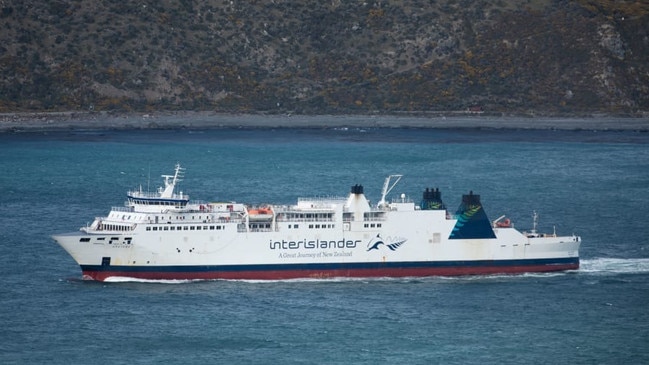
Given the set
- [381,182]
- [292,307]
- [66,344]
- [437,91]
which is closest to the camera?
[66,344]

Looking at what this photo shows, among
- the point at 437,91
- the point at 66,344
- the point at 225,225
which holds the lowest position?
the point at 66,344

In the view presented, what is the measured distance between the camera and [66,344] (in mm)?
60531

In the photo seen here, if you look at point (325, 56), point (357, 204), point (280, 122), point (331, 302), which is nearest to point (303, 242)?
point (357, 204)

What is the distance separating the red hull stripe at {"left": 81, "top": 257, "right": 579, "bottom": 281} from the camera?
70.2 m

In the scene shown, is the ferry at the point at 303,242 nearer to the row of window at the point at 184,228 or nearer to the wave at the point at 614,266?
the row of window at the point at 184,228

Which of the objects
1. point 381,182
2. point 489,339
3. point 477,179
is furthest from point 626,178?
point 489,339

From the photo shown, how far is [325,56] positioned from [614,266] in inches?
4143

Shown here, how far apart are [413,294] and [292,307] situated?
6.07m

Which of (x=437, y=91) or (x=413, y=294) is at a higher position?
(x=437, y=91)

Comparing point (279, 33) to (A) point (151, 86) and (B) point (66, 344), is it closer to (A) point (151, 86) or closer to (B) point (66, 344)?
(A) point (151, 86)

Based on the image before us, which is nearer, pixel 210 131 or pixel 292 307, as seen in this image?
pixel 292 307

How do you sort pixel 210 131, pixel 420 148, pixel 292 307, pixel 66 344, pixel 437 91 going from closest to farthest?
pixel 66 344, pixel 292 307, pixel 420 148, pixel 210 131, pixel 437 91

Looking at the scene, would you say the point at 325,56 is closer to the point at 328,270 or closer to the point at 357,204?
the point at 357,204

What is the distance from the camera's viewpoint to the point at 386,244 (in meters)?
71.6
